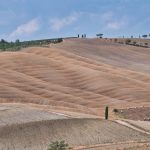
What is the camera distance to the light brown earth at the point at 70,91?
136 feet

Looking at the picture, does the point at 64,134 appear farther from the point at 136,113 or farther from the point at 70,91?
the point at 70,91

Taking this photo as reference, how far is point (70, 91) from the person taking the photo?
79.5 metres

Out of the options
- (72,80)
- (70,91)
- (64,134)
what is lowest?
(70,91)

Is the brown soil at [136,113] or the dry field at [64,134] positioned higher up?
the dry field at [64,134]

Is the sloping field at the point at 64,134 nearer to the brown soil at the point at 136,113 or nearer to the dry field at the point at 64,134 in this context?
the dry field at the point at 64,134

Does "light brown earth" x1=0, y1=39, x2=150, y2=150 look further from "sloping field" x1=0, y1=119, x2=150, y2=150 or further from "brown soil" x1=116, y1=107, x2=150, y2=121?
"brown soil" x1=116, y1=107, x2=150, y2=121

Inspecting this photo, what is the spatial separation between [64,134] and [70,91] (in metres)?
38.1

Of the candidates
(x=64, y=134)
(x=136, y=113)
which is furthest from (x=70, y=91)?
(x=64, y=134)

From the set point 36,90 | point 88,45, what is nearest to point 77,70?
point 36,90

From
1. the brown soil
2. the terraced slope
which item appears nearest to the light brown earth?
the terraced slope

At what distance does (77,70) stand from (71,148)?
180ft

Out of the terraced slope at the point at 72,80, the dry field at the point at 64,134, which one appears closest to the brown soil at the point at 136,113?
the terraced slope at the point at 72,80

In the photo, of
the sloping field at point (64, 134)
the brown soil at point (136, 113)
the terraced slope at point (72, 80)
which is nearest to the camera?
the sloping field at point (64, 134)

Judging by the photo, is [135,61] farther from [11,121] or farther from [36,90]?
[11,121]
